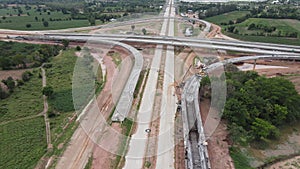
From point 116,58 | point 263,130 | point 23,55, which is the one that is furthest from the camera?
point 23,55

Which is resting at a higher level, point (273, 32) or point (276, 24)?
point (276, 24)

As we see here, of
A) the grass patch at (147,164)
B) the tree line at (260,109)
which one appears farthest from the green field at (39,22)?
the grass patch at (147,164)

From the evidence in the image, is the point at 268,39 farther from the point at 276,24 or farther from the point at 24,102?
the point at 24,102

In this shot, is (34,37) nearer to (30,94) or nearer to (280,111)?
(30,94)

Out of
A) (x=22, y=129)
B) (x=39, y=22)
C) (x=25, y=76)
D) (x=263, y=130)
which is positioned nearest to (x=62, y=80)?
(x=25, y=76)

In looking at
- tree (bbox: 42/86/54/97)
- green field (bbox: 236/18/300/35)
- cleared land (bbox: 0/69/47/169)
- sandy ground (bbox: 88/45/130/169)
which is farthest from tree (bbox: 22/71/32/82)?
green field (bbox: 236/18/300/35)

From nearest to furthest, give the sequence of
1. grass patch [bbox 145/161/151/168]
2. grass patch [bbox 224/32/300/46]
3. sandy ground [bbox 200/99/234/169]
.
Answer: grass patch [bbox 145/161/151/168]
sandy ground [bbox 200/99/234/169]
grass patch [bbox 224/32/300/46]

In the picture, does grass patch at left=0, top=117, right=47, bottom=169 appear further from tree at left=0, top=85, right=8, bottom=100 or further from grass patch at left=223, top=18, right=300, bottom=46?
grass patch at left=223, top=18, right=300, bottom=46
